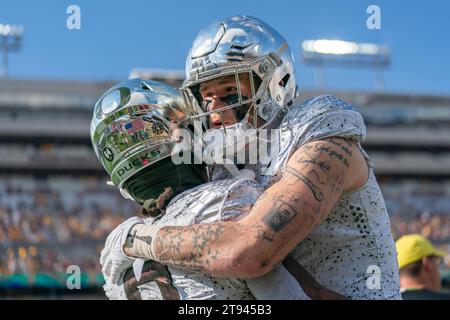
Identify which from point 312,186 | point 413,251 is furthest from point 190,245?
point 413,251

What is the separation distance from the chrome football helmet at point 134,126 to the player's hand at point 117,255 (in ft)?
0.49

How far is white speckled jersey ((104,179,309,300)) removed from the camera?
1937mm

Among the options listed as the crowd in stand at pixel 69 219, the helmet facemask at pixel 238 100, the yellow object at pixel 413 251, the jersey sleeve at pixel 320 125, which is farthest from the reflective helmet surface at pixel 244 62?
the crowd in stand at pixel 69 219

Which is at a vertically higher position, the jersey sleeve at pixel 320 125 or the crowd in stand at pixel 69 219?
the jersey sleeve at pixel 320 125

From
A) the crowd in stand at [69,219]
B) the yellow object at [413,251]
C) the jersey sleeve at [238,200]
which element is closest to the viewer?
the jersey sleeve at [238,200]

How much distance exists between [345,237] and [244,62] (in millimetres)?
533

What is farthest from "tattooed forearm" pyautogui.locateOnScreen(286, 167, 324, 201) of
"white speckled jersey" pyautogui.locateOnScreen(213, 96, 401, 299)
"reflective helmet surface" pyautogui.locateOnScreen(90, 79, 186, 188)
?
"reflective helmet surface" pyautogui.locateOnScreen(90, 79, 186, 188)

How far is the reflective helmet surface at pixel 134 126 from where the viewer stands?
2215mm

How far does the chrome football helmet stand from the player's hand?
0.15m

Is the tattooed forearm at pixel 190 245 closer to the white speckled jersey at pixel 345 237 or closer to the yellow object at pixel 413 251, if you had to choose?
the white speckled jersey at pixel 345 237

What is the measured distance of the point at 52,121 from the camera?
2625cm

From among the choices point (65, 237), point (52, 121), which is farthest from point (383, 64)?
point (65, 237)

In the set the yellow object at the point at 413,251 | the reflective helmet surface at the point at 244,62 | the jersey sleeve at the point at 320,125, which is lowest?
the yellow object at the point at 413,251
